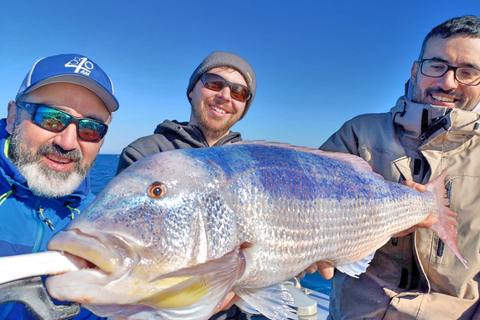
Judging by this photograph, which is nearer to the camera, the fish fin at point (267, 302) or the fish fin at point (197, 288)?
the fish fin at point (197, 288)

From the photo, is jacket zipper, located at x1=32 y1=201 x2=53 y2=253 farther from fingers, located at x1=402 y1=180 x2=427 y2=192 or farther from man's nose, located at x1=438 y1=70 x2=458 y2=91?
man's nose, located at x1=438 y1=70 x2=458 y2=91

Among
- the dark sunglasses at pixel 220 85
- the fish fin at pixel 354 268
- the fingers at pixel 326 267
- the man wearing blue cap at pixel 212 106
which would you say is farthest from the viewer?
the dark sunglasses at pixel 220 85

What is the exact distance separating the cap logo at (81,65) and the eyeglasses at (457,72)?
10.8 feet

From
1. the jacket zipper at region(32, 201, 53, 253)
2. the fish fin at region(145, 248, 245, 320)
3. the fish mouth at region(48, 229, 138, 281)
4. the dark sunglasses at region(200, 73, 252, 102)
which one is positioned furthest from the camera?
the dark sunglasses at region(200, 73, 252, 102)

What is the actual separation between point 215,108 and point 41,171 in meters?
1.73

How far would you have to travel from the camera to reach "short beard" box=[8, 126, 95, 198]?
242 cm

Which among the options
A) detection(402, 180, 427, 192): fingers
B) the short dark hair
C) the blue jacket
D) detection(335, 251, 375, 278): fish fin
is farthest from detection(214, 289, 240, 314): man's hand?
the short dark hair

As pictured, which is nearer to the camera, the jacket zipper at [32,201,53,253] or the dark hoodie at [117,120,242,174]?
the jacket zipper at [32,201,53,253]

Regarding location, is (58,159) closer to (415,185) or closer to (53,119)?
(53,119)

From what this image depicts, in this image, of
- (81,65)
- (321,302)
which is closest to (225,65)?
(81,65)

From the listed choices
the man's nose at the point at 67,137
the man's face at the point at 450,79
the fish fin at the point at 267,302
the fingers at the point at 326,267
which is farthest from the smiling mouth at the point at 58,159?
the man's face at the point at 450,79

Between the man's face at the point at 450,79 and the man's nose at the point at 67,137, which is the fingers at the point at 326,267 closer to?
the man's face at the point at 450,79

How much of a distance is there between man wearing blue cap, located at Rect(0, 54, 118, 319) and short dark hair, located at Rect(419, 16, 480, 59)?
3.31m

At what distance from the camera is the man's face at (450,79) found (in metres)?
2.61
